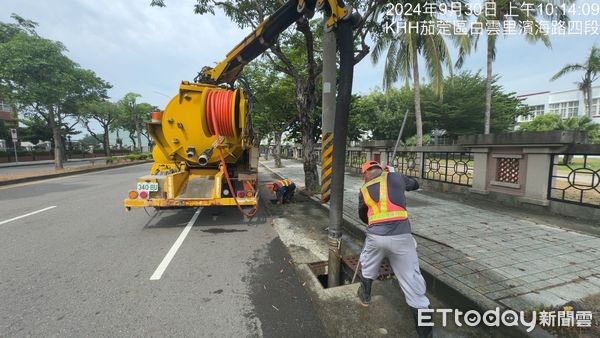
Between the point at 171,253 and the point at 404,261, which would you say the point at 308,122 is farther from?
the point at 404,261

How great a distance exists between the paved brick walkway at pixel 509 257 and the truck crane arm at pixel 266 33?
3.47 metres

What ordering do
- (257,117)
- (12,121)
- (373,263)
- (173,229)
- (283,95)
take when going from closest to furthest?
(373,263) < (173,229) < (283,95) < (257,117) < (12,121)

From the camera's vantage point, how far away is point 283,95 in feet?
53.7

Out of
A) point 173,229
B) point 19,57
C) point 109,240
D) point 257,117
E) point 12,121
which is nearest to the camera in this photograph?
point 109,240

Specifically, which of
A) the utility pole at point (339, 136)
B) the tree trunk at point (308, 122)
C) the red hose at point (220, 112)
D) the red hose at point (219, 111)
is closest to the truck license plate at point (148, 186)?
the red hose at point (220, 112)

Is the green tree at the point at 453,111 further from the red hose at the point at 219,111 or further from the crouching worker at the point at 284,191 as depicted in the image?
the red hose at the point at 219,111

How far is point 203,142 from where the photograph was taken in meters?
5.69

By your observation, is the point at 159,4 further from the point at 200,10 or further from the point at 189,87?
the point at 189,87

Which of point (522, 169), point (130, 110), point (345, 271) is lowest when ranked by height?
point (345, 271)

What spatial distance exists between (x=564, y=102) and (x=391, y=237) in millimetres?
55365

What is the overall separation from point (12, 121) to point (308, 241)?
45850 millimetres

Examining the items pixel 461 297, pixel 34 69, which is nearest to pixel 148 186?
pixel 461 297

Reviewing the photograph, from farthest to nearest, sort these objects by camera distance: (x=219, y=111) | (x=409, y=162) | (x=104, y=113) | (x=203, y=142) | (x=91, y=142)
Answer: (x=91, y=142)
(x=104, y=113)
(x=409, y=162)
(x=203, y=142)
(x=219, y=111)

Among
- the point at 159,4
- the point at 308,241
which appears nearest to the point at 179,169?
the point at 308,241
